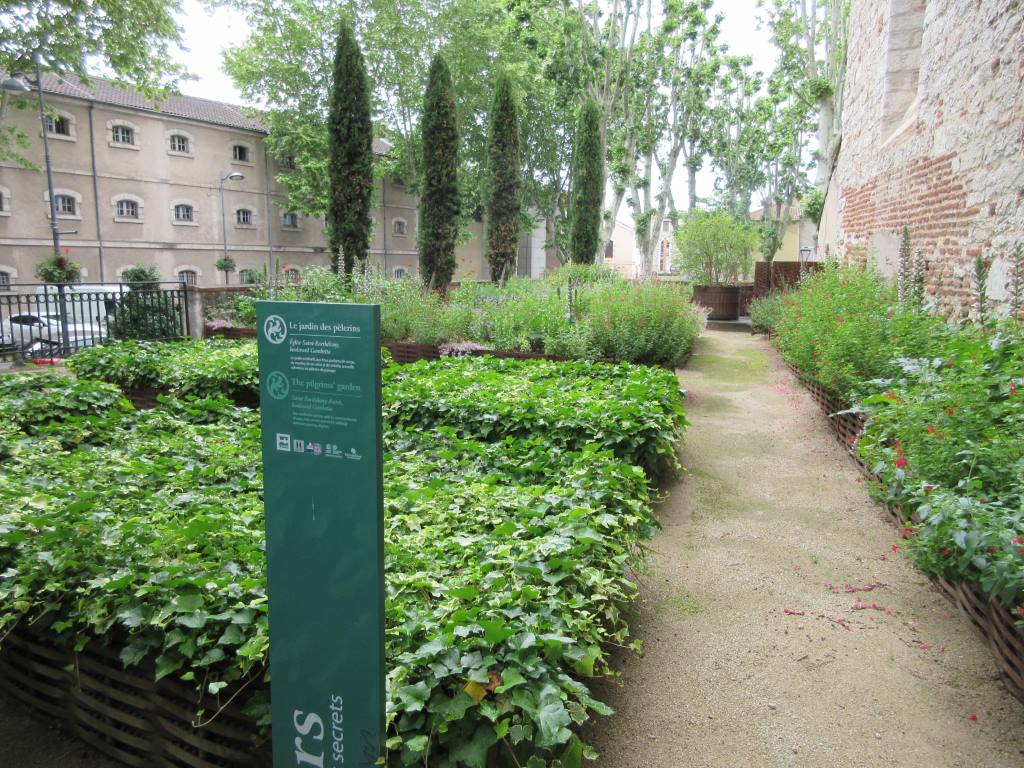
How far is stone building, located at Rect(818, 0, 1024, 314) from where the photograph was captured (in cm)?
586

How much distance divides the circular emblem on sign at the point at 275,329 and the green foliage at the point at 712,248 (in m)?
15.9

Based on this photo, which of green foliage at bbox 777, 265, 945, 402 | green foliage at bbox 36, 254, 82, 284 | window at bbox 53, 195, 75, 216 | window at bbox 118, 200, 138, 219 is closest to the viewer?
green foliage at bbox 777, 265, 945, 402

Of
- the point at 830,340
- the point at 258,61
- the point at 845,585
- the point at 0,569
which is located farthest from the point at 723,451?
the point at 258,61

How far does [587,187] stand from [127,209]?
20.7m

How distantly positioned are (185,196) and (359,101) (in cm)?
1946

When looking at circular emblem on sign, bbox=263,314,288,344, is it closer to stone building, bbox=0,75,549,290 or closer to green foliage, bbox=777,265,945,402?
green foliage, bbox=777,265,945,402

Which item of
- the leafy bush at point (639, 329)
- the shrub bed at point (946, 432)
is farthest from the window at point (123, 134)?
the shrub bed at point (946, 432)

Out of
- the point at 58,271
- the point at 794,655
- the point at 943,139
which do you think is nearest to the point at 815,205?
the point at 943,139

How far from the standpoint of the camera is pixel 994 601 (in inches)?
107

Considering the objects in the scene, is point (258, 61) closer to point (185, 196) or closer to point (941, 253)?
point (185, 196)

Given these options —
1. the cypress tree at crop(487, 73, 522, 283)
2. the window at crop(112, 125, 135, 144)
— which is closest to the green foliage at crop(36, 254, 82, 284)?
the window at crop(112, 125, 135, 144)

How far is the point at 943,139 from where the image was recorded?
7.37 metres

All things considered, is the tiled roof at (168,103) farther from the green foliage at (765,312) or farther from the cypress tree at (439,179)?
the green foliage at (765,312)

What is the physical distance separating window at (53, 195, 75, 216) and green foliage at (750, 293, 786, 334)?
26.5 metres
